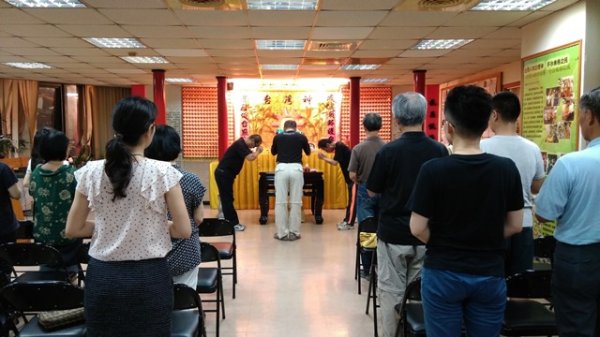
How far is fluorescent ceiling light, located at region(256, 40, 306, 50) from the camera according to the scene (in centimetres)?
573

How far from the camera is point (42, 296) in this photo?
7.14 ft

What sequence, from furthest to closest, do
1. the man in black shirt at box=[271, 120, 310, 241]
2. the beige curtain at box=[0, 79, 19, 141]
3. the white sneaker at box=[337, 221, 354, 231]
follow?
the beige curtain at box=[0, 79, 19, 141] → the white sneaker at box=[337, 221, 354, 231] → the man in black shirt at box=[271, 120, 310, 241]

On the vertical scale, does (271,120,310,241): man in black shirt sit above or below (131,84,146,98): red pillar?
below

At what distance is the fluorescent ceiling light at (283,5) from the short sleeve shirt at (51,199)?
2.18 metres

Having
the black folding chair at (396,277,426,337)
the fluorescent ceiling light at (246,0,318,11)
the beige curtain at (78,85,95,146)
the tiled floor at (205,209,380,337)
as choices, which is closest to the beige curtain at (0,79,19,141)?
the beige curtain at (78,85,95,146)

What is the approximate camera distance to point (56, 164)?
117 inches

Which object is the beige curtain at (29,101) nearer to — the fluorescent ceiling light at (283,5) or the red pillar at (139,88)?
the red pillar at (139,88)

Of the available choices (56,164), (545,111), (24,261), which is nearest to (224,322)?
(24,261)

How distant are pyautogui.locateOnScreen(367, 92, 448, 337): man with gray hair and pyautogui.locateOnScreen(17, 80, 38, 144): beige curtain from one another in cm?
1001

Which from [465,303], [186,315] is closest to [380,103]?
[186,315]

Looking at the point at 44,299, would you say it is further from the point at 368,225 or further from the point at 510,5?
the point at 510,5

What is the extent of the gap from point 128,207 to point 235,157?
5.03 metres

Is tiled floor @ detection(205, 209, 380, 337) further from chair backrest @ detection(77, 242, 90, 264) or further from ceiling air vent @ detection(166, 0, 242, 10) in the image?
ceiling air vent @ detection(166, 0, 242, 10)

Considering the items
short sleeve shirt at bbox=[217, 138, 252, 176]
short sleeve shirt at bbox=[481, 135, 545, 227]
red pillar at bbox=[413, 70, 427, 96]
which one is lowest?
short sleeve shirt at bbox=[217, 138, 252, 176]
